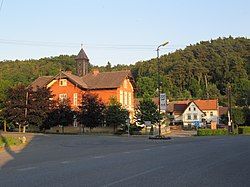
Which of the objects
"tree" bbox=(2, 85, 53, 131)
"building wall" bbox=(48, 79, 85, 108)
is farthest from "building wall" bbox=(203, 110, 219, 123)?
"tree" bbox=(2, 85, 53, 131)

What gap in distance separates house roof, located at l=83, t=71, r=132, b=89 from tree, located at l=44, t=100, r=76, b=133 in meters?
8.69

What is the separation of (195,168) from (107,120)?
48.0 metres

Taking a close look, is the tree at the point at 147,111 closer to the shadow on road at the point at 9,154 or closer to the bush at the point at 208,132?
the bush at the point at 208,132

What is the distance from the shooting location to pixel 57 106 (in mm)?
63312

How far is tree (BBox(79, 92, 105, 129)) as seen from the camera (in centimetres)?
6092

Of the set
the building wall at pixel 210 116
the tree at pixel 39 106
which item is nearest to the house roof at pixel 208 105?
the building wall at pixel 210 116

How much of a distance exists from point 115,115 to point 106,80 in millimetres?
11720

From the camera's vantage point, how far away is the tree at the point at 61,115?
62.3 metres

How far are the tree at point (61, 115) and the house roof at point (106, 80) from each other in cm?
869

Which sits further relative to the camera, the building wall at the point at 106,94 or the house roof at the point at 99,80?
the house roof at the point at 99,80

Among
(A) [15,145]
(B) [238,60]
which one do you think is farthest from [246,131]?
(B) [238,60]

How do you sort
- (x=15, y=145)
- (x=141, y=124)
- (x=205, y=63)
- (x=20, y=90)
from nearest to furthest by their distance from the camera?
(x=15, y=145), (x=20, y=90), (x=141, y=124), (x=205, y=63)

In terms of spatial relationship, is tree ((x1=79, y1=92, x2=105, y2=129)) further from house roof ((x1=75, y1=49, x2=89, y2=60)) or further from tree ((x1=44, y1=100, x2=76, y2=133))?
house roof ((x1=75, y1=49, x2=89, y2=60))

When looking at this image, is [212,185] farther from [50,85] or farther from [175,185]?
[50,85]
